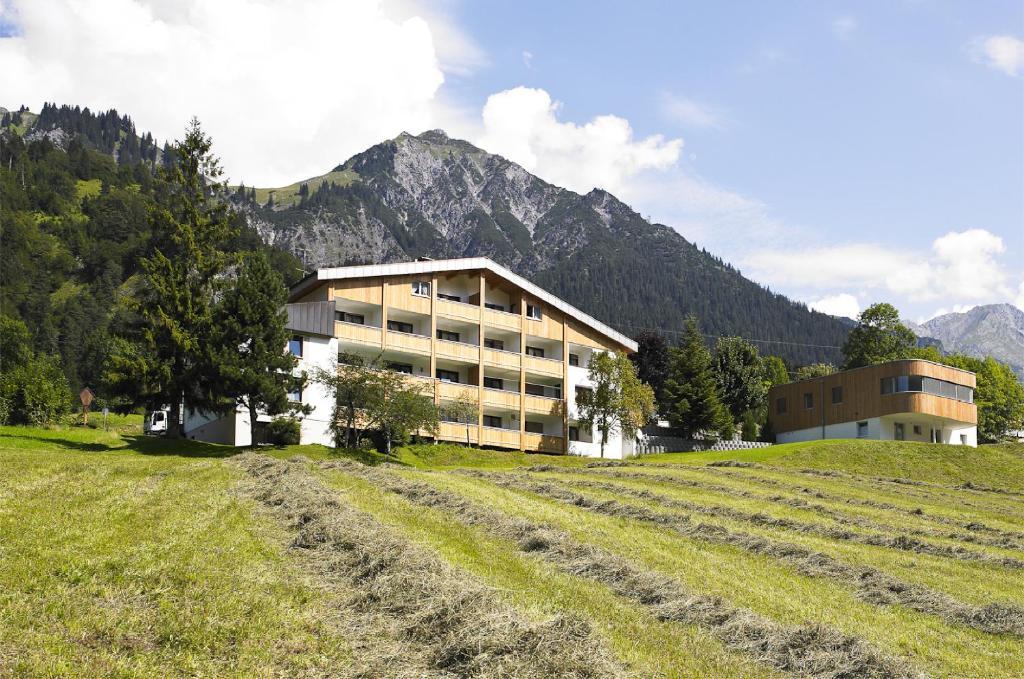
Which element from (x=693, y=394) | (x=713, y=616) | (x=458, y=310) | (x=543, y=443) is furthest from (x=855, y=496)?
(x=693, y=394)

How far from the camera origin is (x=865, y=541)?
25.1m

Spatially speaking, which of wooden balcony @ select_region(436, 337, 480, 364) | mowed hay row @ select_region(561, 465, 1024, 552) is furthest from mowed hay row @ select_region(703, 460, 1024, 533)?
wooden balcony @ select_region(436, 337, 480, 364)

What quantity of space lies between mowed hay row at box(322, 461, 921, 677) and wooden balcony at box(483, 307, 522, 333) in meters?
47.1

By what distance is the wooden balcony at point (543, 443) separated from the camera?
2689 inches

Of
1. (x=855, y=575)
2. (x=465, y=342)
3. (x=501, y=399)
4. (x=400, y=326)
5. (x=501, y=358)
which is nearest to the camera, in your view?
(x=855, y=575)

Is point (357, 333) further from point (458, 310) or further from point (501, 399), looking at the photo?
point (501, 399)

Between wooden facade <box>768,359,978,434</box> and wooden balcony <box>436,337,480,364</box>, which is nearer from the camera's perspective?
wooden balcony <box>436,337,480,364</box>

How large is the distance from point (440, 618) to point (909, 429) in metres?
72.0

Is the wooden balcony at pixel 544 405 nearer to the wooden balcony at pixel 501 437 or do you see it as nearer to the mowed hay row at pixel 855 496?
the wooden balcony at pixel 501 437

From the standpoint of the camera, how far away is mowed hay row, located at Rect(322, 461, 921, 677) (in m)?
11.9

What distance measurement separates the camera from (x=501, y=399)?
6781 centimetres

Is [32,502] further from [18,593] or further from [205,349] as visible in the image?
[205,349]

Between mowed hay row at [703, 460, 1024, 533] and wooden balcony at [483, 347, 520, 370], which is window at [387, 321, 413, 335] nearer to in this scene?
wooden balcony at [483, 347, 520, 370]

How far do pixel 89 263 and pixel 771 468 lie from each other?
589 ft
